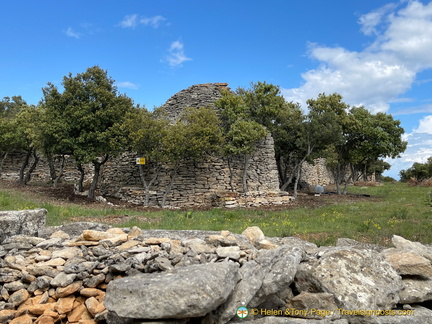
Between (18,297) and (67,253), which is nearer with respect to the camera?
(18,297)

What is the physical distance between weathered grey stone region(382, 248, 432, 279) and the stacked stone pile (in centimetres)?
1

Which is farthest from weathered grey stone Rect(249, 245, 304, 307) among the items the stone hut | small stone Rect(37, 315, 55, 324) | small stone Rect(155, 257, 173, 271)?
the stone hut

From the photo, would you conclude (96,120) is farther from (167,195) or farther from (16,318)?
(16,318)

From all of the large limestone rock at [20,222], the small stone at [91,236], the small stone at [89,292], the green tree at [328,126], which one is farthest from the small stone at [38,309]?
the green tree at [328,126]

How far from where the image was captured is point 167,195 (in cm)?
2075

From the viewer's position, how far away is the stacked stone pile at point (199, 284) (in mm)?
4004

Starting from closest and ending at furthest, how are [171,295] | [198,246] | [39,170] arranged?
[171,295]
[198,246]
[39,170]

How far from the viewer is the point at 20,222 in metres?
6.41

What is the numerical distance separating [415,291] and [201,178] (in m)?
16.5

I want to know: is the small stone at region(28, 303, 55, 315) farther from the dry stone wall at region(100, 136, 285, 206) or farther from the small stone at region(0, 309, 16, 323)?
the dry stone wall at region(100, 136, 285, 206)

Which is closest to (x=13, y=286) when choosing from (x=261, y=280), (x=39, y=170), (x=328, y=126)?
(x=261, y=280)

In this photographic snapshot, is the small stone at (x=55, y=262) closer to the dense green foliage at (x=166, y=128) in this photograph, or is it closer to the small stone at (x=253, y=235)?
the small stone at (x=253, y=235)

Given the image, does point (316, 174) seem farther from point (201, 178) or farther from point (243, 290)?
point (243, 290)

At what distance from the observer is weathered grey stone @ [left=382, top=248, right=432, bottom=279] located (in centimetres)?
539
